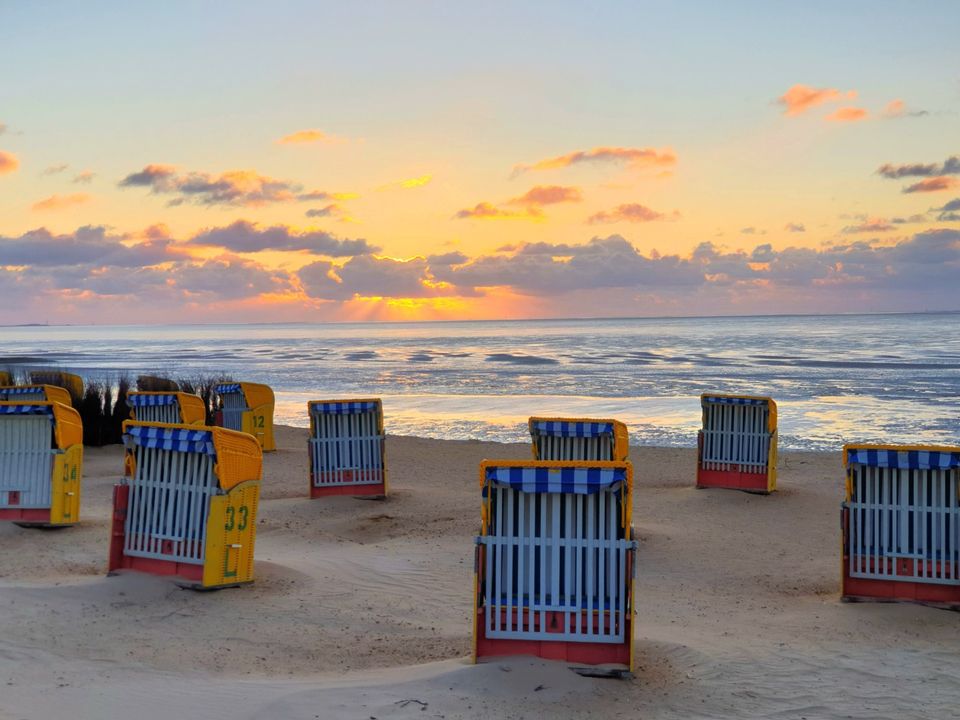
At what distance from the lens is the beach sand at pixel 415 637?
22.2 ft

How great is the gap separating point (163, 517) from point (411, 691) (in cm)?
418

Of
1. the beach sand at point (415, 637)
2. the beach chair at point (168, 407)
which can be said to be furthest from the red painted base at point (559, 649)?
the beach chair at point (168, 407)

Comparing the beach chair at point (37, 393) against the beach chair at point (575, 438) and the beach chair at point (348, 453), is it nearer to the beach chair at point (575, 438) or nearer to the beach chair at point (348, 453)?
the beach chair at point (348, 453)

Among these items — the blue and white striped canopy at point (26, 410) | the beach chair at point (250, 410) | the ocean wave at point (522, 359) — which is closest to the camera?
the blue and white striped canopy at point (26, 410)

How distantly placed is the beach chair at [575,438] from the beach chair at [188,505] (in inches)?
177

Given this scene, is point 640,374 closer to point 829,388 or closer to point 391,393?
point 829,388

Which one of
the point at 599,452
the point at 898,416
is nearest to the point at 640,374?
the point at 898,416

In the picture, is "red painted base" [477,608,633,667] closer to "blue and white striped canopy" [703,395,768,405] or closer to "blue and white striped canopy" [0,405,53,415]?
"blue and white striped canopy" [0,405,53,415]

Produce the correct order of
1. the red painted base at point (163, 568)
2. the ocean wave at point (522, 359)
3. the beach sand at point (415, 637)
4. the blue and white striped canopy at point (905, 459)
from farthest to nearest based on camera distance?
the ocean wave at point (522, 359)
the red painted base at point (163, 568)
the blue and white striped canopy at point (905, 459)
the beach sand at point (415, 637)

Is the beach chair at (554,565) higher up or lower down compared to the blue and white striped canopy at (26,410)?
lower down

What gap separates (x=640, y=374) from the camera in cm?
5291

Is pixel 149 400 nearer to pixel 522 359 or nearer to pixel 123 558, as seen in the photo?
pixel 123 558

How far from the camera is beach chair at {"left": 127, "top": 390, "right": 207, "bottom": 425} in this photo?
16.9 m

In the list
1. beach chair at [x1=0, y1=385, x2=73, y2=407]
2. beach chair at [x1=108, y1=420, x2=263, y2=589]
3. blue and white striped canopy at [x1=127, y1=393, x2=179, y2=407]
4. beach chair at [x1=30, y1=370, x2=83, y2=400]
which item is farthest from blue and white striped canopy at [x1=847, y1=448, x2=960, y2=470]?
beach chair at [x1=30, y1=370, x2=83, y2=400]
